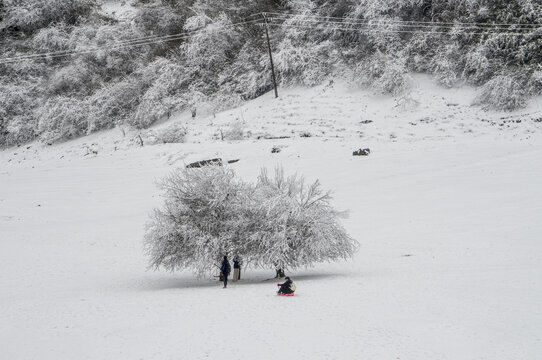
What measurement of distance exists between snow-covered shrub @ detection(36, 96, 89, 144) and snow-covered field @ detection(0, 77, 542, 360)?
1731mm

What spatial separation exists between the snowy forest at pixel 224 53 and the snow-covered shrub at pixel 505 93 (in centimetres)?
8

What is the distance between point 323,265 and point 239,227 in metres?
5.76

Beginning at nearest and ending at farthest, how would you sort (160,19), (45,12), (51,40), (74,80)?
(74,80) < (51,40) < (160,19) < (45,12)

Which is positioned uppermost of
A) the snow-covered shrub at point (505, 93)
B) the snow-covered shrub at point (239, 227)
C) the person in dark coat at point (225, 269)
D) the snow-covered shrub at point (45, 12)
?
the snow-covered shrub at point (45, 12)

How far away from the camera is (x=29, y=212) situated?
2794 cm

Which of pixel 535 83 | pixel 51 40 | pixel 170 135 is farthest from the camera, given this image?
pixel 51 40

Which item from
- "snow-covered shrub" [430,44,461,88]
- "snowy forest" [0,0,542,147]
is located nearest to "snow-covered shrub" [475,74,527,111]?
"snowy forest" [0,0,542,147]

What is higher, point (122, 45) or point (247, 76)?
point (122, 45)

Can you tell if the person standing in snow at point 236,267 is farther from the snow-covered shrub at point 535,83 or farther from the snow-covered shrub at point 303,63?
the snow-covered shrub at point 303,63

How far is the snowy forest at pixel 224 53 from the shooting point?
113 ft

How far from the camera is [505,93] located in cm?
3125

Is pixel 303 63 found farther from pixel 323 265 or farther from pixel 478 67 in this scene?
pixel 323 265

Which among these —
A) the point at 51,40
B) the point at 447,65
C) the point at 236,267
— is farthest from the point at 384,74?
the point at 51,40

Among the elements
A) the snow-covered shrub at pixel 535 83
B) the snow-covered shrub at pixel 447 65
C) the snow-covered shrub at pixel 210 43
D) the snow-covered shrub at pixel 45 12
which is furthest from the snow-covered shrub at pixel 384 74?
the snow-covered shrub at pixel 45 12
